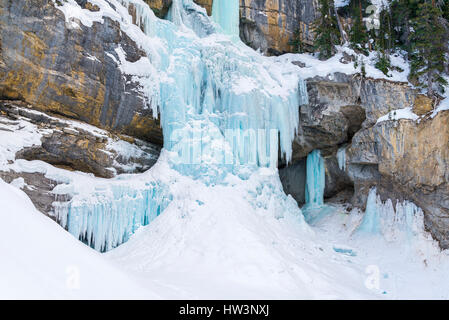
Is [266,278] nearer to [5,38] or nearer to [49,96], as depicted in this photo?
[49,96]

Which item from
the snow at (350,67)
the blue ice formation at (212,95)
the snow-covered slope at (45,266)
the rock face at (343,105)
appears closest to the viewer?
the snow-covered slope at (45,266)

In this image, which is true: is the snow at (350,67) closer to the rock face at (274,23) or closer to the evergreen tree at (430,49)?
the evergreen tree at (430,49)

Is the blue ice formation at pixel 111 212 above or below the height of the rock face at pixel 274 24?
below

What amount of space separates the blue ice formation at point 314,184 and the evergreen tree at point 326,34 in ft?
18.0

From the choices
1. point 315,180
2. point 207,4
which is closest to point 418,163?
point 315,180

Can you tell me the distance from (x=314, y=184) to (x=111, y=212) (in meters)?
11.2

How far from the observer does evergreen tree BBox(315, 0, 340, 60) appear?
1962cm

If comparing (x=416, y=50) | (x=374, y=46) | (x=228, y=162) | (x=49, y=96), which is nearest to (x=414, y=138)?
(x=416, y=50)

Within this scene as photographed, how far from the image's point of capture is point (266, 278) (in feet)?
33.4

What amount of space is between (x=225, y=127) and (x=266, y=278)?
7.91 m

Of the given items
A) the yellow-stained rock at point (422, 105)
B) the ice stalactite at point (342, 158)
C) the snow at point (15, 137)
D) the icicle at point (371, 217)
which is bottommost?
the icicle at point (371, 217)

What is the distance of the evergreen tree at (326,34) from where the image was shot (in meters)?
19.6

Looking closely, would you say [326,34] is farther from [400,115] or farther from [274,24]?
[400,115]

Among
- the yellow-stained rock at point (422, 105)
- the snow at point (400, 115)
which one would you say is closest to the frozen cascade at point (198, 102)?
the snow at point (400, 115)
